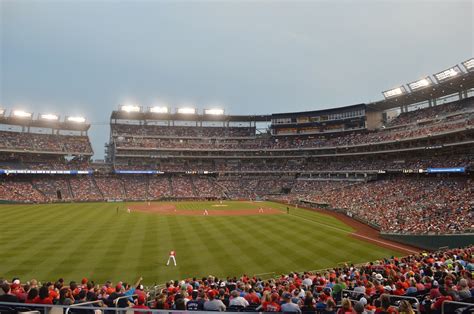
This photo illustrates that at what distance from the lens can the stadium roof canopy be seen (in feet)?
157

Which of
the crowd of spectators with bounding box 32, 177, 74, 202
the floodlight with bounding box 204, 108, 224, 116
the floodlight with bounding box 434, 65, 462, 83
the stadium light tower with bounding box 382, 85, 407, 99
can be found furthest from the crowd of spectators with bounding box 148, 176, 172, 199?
the floodlight with bounding box 434, 65, 462, 83

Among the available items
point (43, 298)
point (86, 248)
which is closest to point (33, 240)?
point (86, 248)

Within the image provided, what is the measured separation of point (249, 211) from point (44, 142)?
60323mm

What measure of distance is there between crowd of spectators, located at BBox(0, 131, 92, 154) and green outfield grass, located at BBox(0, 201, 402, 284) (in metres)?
40.1

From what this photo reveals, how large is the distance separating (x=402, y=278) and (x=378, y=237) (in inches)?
910

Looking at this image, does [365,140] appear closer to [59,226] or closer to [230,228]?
[230,228]

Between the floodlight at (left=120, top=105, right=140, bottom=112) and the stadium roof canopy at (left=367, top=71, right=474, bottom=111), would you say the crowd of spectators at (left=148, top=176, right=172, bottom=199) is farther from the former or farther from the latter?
the stadium roof canopy at (left=367, top=71, right=474, bottom=111)

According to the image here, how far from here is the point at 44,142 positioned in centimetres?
8012

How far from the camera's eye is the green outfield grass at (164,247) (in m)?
21.2

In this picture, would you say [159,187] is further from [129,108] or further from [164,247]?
[164,247]

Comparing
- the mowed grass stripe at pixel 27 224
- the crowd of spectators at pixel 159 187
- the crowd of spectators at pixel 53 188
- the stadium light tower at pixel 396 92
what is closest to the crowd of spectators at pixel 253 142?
the stadium light tower at pixel 396 92

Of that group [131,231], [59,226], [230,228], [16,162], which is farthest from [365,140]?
[16,162]

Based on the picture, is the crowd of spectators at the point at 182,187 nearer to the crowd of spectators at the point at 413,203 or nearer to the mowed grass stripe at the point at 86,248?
the crowd of spectators at the point at 413,203

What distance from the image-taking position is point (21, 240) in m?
28.5
